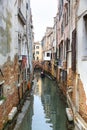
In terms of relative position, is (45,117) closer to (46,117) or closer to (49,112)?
(46,117)

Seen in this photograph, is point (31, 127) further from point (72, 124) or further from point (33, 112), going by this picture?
point (33, 112)

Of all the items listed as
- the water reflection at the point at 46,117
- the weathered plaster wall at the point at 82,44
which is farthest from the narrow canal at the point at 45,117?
the weathered plaster wall at the point at 82,44

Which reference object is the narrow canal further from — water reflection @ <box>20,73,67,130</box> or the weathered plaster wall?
the weathered plaster wall

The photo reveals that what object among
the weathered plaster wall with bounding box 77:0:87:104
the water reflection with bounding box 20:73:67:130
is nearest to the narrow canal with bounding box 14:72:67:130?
the water reflection with bounding box 20:73:67:130

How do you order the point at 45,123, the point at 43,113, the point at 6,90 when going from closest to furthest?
the point at 6,90 < the point at 45,123 < the point at 43,113

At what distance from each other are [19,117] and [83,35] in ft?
16.2

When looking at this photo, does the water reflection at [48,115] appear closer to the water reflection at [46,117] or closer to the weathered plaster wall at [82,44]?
the water reflection at [46,117]

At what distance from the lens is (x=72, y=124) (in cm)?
1082

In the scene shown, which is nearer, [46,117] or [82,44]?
[82,44]

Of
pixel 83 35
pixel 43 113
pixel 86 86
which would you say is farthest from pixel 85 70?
pixel 43 113

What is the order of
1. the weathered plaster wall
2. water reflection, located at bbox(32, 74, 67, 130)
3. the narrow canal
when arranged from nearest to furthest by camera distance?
the weathered plaster wall → the narrow canal → water reflection, located at bbox(32, 74, 67, 130)

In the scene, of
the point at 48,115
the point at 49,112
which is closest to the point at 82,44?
the point at 48,115

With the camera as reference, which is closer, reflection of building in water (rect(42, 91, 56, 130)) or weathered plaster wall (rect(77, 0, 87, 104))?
weathered plaster wall (rect(77, 0, 87, 104))

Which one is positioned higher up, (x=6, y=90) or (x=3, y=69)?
(x=3, y=69)
